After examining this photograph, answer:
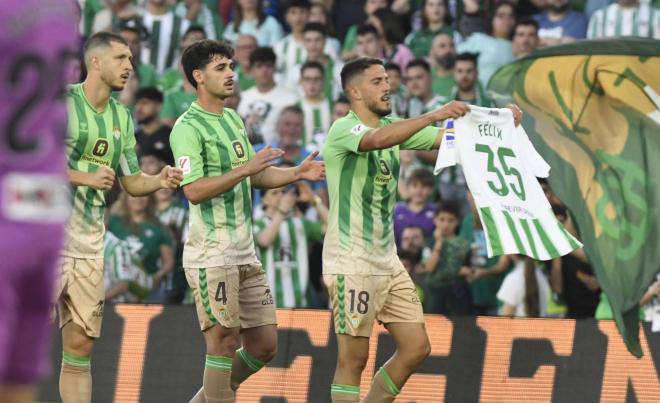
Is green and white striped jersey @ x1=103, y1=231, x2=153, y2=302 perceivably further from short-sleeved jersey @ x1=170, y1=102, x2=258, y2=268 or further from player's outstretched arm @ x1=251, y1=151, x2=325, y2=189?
short-sleeved jersey @ x1=170, y1=102, x2=258, y2=268

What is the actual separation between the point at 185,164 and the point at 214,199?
33 centimetres

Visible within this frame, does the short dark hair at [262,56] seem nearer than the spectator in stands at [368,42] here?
Yes

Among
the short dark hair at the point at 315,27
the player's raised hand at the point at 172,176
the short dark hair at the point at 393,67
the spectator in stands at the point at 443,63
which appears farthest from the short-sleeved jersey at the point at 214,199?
the short dark hair at the point at 315,27

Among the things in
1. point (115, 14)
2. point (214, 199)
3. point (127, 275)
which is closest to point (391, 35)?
point (115, 14)

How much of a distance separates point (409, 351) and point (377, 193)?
1068 mm

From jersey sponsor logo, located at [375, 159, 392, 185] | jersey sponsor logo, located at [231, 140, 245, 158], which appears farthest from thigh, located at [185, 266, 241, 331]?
jersey sponsor logo, located at [375, 159, 392, 185]

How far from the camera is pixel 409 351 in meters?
9.07

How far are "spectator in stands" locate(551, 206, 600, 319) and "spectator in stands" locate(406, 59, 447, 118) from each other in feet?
7.21

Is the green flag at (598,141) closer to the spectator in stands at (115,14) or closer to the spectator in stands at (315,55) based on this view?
the spectator in stands at (315,55)

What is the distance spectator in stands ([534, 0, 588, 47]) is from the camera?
1397 centimetres

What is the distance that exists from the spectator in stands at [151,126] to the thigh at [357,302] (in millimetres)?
4789

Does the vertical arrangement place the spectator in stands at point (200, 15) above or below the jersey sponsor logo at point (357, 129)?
above

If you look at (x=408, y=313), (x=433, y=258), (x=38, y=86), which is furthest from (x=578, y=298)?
(x=38, y=86)

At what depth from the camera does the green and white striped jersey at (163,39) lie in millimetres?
14672
